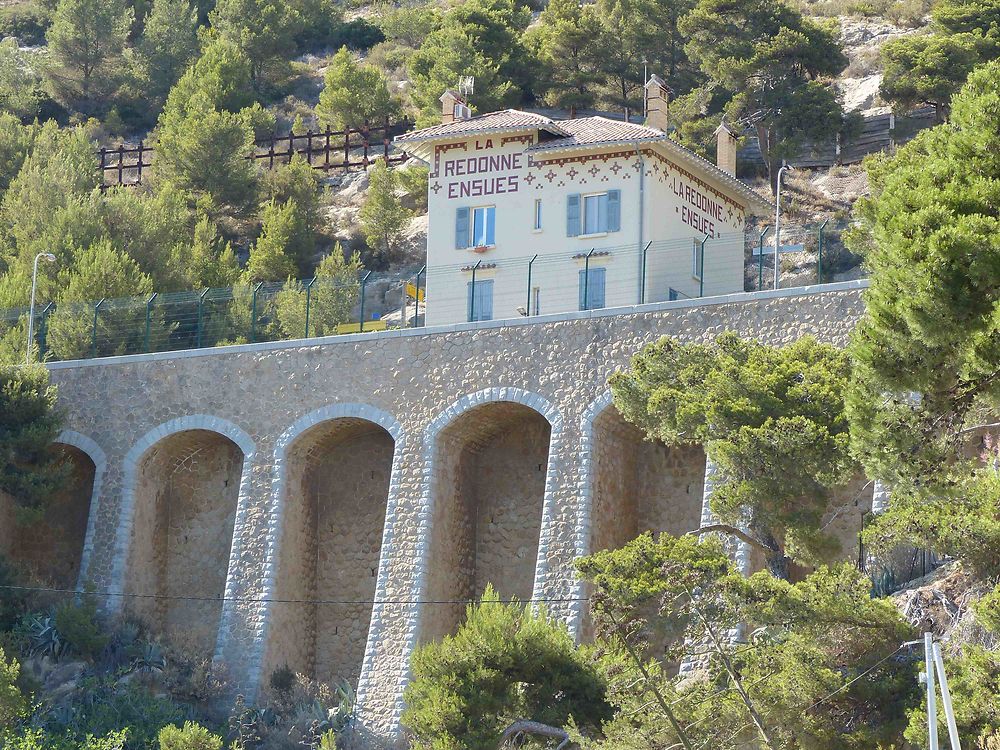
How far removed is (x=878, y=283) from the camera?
776 inches

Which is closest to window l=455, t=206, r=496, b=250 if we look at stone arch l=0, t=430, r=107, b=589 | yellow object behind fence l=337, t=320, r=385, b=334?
yellow object behind fence l=337, t=320, r=385, b=334

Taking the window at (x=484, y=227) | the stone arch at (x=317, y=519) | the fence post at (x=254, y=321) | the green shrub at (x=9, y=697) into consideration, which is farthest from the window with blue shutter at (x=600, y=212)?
the green shrub at (x=9, y=697)

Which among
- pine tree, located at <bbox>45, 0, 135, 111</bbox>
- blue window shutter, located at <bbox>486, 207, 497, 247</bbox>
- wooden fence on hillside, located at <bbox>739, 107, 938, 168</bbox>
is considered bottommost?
blue window shutter, located at <bbox>486, 207, 497, 247</bbox>

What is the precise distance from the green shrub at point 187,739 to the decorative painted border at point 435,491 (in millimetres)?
3477

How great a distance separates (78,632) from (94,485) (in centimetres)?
456

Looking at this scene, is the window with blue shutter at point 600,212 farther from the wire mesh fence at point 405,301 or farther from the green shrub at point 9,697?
the green shrub at point 9,697

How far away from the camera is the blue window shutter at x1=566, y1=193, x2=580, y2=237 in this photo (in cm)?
3997

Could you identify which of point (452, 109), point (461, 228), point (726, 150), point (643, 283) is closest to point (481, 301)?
point (461, 228)

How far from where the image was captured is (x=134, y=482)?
37406 millimetres

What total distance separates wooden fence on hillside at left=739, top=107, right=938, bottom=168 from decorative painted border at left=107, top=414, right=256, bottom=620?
25908 mm

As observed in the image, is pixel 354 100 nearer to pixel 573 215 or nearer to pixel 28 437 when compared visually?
pixel 573 215

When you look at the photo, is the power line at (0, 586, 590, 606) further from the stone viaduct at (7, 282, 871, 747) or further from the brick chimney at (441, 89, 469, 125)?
the brick chimney at (441, 89, 469, 125)

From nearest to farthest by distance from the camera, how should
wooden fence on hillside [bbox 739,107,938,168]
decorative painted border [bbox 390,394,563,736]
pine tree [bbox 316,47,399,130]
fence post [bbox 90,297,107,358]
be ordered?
decorative painted border [bbox 390,394,563,736], fence post [bbox 90,297,107,358], wooden fence on hillside [bbox 739,107,938,168], pine tree [bbox 316,47,399,130]

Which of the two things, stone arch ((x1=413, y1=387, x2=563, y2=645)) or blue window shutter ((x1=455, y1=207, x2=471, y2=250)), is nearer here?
stone arch ((x1=413, y1=387, x2=563, y2=645))
